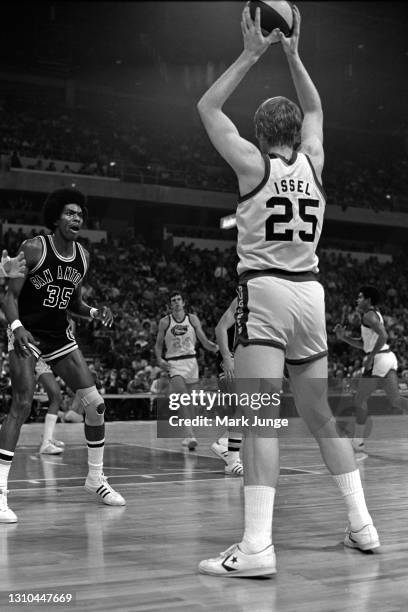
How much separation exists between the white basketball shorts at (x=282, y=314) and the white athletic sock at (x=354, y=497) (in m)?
0.64

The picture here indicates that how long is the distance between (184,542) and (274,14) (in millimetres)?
2744

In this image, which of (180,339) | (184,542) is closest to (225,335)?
(184,542)

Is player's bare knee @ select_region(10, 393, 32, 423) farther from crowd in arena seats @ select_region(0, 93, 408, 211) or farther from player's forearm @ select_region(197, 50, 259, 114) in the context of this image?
crowd in arena seats @ select_region(0, 93, 408, 211)

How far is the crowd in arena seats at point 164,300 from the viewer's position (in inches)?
725

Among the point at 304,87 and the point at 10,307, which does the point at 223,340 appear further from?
the point at 304,87

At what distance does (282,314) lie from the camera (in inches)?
154

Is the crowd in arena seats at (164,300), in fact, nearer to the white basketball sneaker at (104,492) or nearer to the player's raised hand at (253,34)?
the white basketball sneaker at (104,492)

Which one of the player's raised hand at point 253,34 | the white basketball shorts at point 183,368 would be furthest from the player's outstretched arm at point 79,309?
the white basketball shorts at point 183,368

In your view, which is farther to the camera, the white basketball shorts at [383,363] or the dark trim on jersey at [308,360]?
the white basketball shorts at [383,363]

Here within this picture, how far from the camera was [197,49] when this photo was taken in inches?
1078

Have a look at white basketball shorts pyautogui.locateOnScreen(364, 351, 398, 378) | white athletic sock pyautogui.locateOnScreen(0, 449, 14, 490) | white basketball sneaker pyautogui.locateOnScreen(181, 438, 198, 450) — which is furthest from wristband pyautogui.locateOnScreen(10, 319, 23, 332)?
white basketball shorts pyautogui.locateOnScreen(364, 351, 398, 378)

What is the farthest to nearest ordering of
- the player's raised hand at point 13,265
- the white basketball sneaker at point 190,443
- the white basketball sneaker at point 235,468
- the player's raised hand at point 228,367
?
the white basketball sneaker at point 190,443 < the white basketball sneaker at point 235,468 < the player's raised hand at point 228,367 < the player's raised hand at point 13,265

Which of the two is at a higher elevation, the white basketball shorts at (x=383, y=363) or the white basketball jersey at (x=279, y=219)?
the white basketball jersey at (x=279, y=219)

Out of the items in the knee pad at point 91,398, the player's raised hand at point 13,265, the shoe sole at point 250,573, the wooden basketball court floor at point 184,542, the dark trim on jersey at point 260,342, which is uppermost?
the player's raised hand at point 13,265
